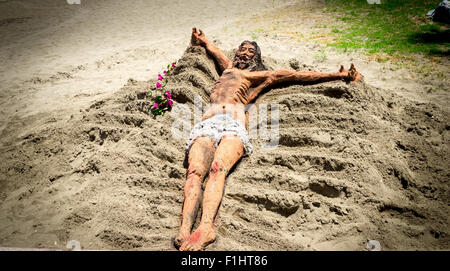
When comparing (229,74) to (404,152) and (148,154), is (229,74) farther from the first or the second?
(404,152)

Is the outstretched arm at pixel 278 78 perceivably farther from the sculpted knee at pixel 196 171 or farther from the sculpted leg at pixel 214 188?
the sculpted knee at pixel 196 171

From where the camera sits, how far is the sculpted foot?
2.32 m

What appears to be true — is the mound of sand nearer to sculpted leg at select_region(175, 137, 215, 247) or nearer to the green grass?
sculpted leg at select_region(175, 137, 215, 247)

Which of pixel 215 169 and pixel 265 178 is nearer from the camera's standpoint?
pixel 215 169

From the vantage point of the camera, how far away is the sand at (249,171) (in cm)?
253

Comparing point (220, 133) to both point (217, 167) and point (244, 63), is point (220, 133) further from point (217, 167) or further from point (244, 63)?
point (244, 63)

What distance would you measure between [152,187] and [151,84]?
2181 mm

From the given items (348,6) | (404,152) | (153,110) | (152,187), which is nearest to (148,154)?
(152,187)

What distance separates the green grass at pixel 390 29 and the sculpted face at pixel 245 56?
2687 mm

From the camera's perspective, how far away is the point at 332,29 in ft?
23.5

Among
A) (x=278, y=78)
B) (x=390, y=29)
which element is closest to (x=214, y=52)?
(x=278, y=78)

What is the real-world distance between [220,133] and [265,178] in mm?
744

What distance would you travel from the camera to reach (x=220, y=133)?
3.33 meters

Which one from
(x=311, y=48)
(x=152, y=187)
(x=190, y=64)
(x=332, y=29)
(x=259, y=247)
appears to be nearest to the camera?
(x=259, y=247)
